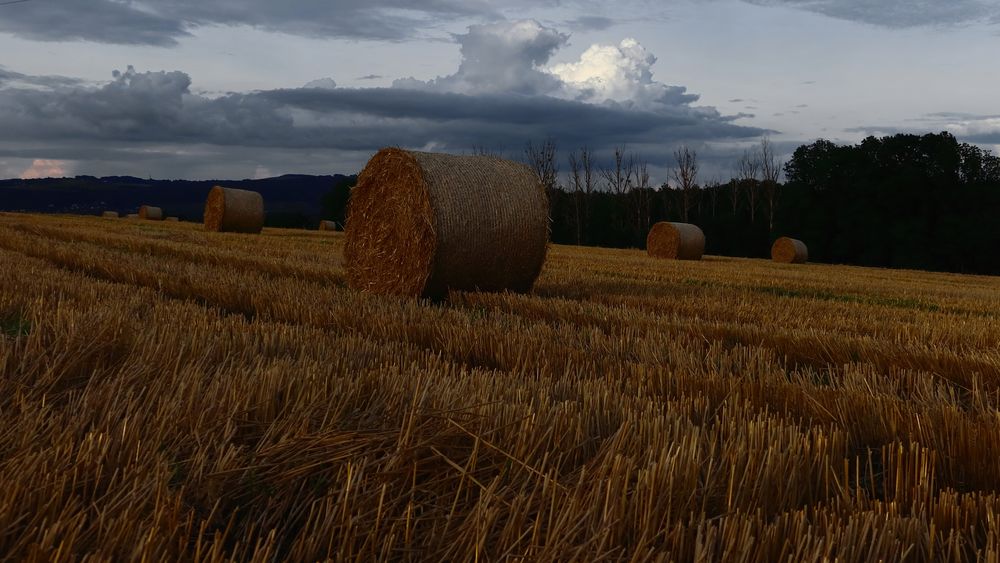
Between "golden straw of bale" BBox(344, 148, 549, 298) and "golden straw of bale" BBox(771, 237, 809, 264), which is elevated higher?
"golden straw of bale" BBox(344, 148, 549, 298)

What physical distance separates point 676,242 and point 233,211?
13.7 m

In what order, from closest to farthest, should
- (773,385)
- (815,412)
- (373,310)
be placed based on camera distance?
1. (815,412)
2. (773,385)
3. (373,310)

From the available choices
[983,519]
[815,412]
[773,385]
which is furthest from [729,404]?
[983,519]

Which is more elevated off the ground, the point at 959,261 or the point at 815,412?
the point at 815,412

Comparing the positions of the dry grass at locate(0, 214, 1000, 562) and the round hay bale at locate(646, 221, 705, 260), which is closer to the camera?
the dry grass at locate(0, 214, 1000, 562)

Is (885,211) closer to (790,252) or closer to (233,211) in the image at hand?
(790,252)

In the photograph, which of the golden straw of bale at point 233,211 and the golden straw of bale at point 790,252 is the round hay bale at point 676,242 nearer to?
the golden straw of bale at point 790,252

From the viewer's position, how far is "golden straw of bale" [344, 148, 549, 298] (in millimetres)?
9047

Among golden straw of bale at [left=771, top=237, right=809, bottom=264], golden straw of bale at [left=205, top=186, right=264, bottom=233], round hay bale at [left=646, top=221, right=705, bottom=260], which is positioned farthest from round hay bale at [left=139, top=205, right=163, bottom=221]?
golden straw of bale at [left=771, top=237, right=809, bottom=264]

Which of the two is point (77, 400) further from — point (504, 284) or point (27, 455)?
point (504, 284)

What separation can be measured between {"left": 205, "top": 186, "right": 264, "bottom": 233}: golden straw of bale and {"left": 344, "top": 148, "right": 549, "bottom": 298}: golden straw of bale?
17.4 m

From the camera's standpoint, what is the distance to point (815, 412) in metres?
3.46

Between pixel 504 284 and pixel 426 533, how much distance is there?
7.63 metres

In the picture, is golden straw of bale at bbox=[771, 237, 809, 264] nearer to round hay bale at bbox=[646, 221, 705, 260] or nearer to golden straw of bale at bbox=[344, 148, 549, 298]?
round hay bale at bbox=[646, 221, 705, 260]
